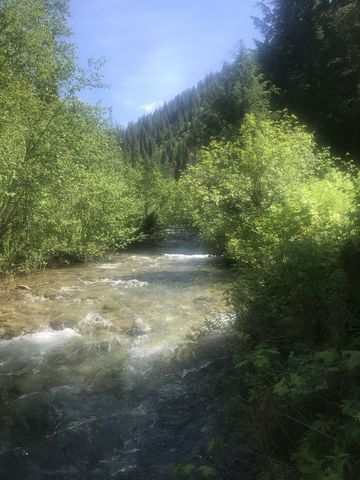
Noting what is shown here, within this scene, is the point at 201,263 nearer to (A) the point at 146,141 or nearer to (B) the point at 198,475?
(B) the point at 198,475

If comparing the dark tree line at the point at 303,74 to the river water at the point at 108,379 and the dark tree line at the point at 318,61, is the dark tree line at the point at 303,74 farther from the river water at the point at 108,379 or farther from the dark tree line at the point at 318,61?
the river water at the point at 108,379

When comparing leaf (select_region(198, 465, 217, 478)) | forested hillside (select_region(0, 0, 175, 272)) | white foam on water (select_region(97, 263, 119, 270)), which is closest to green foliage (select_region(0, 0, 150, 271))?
forested hillside (select_region(0, 0, 175, 272))

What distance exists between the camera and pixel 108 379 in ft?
26.2

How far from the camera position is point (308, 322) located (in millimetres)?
6145

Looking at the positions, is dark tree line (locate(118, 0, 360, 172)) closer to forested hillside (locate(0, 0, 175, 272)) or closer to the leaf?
forested hillside (locate(0, 0, 175, 272))

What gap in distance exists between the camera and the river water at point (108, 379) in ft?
18.9

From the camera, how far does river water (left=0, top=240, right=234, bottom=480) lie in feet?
18.9

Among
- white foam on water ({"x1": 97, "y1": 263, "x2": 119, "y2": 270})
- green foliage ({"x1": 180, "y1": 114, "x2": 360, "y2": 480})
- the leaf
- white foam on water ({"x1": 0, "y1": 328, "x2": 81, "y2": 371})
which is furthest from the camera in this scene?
white foam on water ({"x1": 97, "y1": 263, "x2": 119, "y2": 270})

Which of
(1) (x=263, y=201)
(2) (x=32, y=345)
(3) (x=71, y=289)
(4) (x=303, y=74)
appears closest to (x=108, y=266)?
(3) (x=71, y=289)

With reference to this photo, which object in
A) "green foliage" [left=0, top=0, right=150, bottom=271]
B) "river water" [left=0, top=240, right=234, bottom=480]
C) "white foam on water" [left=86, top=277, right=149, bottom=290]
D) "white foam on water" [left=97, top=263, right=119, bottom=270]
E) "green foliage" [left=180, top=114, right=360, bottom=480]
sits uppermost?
"green foliage" [left=0, top=0, right=150, bottom=271]

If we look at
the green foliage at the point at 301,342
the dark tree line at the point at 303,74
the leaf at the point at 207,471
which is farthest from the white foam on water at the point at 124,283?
the dark tree line at the point at 303,74

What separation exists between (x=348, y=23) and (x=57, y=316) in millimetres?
28064

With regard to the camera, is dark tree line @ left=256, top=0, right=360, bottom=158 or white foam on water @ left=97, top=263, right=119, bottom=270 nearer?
white foam on water @ left=97, top=263, right=119, bottom=270

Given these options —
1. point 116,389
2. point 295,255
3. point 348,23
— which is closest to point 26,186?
point 116,389
